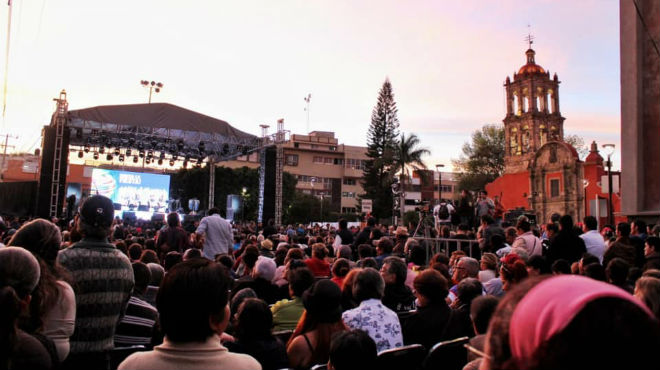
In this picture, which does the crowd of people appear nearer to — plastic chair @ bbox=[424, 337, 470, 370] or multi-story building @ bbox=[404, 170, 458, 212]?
plastic chair @ bbox=[424, 337, 470, 370]

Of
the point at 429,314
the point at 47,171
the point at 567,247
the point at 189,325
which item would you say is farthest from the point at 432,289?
the point at 47,171

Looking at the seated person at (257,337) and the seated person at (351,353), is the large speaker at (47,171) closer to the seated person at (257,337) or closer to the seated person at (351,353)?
the seated person at (257,337)

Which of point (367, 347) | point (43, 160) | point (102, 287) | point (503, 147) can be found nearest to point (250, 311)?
point (367, 347)

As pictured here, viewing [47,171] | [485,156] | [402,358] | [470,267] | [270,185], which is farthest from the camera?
[485,156]

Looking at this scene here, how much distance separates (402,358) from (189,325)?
1929mm

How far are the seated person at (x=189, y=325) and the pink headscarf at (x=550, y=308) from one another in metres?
1.26

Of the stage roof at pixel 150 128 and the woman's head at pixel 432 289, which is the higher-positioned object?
the stage roof at pixel 150 128

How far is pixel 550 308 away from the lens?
2.57ft

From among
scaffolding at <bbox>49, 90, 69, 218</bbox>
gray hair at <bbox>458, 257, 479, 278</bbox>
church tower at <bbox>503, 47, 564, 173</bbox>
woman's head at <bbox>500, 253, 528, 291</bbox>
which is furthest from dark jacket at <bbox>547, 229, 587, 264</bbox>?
church tower at <bbox>503, 47, 564, 173</bbox>

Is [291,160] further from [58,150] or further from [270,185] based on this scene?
Answer: [58,150]

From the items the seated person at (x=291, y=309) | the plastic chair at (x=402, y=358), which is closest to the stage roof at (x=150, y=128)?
the seated person at (x=291, y=309)

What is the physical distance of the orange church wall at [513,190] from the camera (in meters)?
47.4

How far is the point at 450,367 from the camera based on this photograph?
3.38 m

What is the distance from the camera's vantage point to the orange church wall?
47375 mm
